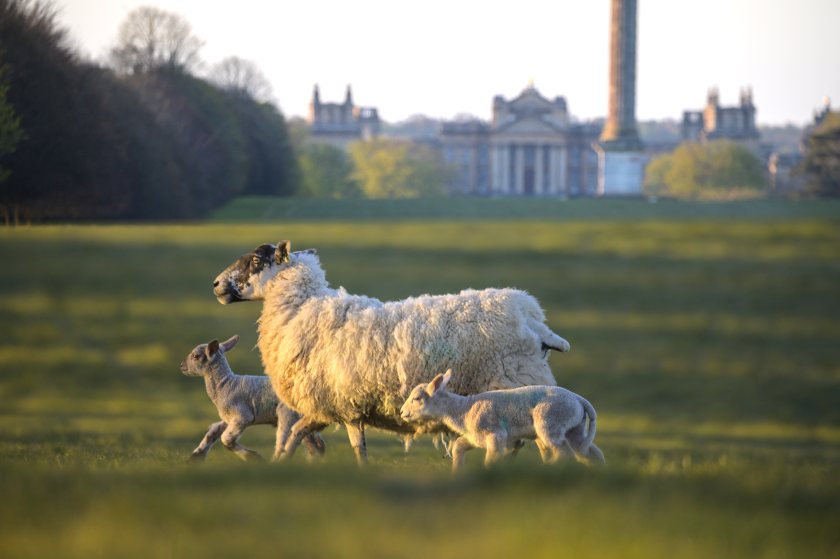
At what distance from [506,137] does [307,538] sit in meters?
174

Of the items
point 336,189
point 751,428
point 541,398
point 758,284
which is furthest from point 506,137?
point 541,398

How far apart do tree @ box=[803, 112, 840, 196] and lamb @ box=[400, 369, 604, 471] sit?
102545 mm

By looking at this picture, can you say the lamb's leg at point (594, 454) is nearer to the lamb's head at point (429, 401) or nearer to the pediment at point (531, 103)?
the lamb's head at point (429, 401)

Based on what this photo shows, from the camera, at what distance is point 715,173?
137 meters

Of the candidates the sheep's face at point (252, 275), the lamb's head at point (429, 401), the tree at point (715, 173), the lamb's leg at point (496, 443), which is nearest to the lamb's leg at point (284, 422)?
the sheep's face at point (252, 275)

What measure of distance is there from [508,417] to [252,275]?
3.04m

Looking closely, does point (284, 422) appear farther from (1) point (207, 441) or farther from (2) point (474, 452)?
(2) point (474, 452)

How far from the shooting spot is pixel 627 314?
106ft

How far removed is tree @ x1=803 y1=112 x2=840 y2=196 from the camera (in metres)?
107

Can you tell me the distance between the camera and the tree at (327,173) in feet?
440

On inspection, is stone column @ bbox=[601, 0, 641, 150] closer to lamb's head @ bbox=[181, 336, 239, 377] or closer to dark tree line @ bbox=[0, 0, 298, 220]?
dark tree line @ bbox=[0, 0, 298, 220]

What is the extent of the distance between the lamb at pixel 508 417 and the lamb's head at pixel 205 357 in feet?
8.52

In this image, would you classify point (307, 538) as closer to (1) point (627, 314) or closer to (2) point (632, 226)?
(1) point (627, 314)

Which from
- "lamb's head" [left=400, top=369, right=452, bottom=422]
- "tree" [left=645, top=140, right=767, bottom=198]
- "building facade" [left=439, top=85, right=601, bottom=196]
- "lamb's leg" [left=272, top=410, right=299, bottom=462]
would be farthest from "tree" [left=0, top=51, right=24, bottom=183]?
"building facade" [left=439, top=85, right=601, bottom=196]
